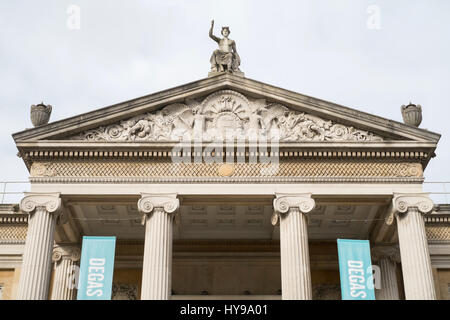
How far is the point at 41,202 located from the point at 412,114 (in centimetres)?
1176

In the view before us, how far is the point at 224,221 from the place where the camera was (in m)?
23.3

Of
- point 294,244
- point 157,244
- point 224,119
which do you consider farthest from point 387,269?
point 157,244

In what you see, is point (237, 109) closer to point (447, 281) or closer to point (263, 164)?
point (263, 164)

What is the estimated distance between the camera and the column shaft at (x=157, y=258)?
719 inches

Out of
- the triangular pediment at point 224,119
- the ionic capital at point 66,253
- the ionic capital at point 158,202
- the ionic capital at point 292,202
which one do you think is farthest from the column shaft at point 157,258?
the ionic capital at point 66,253

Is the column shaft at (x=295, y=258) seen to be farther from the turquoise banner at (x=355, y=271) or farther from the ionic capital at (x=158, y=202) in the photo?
the ionic capital at (x=158, y=202)

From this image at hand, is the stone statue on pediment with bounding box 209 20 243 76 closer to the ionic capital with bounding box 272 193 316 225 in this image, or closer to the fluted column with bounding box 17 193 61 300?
the ionic capital with bounding box 272 193 316 225

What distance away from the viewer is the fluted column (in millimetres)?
18391

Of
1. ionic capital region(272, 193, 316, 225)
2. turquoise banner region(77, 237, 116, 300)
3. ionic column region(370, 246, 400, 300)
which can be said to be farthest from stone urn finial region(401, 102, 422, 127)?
turquoise banner region(77, 237, 116, 300)

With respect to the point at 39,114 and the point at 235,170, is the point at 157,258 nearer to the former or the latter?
the point at 235,170

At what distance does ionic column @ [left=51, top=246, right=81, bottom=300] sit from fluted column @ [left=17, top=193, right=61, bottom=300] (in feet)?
10.6

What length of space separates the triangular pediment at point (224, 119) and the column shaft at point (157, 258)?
2.52 meters
